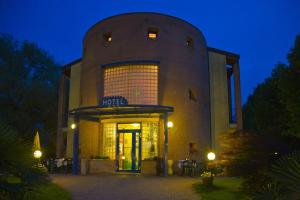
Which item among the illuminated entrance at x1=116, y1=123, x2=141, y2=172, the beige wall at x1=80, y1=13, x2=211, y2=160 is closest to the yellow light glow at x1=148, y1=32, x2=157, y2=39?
the beige wall at x1=80, y1=13, x2=211, y2=160

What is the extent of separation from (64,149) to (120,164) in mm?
8791

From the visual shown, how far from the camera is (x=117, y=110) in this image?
1634 cm

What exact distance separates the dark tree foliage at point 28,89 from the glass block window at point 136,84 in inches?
439

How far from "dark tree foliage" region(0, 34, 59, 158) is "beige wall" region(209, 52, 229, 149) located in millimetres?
15200

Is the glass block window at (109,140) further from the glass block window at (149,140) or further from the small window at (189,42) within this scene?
the small window at (189,42)

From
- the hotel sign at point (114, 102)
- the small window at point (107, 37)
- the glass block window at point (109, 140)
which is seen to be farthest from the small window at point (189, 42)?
the glass block window at point (109, 140)

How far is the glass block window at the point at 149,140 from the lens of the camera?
→ 1717 centimetres

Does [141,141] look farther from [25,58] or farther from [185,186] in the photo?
[25,58]

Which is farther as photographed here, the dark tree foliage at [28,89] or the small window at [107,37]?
the dark tree foliage at [28,89]

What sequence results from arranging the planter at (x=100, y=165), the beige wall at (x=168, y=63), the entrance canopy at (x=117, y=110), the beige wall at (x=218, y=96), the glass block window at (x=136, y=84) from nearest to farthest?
the entrance canopy at (x=117, y=110), the planter at (x=100, y=165), the glass block window at (x=136, y=84), the beige wall at (x=168, y=63), the beige wall at (x=218, y=96)

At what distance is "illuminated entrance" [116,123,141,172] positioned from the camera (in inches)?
673

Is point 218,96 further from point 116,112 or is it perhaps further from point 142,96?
point 116,112

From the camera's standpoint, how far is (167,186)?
11.4 meters

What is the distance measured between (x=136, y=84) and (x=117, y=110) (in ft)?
7.12
